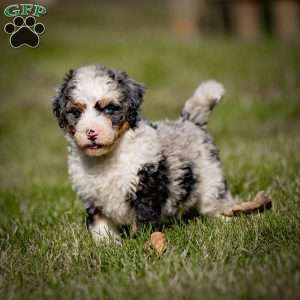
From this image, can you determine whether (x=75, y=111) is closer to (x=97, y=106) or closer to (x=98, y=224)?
(x=97, y=106)

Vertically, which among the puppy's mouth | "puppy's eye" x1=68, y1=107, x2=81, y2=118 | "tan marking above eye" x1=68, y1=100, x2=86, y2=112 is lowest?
the puppy's mouth

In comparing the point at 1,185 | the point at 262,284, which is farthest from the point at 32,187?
the point at 262,284

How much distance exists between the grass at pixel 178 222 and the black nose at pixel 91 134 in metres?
0.76

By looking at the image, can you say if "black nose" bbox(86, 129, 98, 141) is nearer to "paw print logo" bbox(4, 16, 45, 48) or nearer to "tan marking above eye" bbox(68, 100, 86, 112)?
"tan marking above eye" bbox(68, 100, 86, 112)

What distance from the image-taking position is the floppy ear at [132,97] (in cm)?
463

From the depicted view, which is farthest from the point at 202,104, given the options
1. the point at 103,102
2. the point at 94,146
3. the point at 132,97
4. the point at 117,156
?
the point at 94,146

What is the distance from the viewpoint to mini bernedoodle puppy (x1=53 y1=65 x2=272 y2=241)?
14.6 ft

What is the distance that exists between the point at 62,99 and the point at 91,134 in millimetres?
514

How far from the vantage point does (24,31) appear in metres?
5.24

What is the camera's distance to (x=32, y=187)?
7137 mm

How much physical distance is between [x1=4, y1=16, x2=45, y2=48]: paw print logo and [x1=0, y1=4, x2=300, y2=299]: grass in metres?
1.52

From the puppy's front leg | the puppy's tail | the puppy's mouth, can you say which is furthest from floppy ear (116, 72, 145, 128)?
the puppy's tail

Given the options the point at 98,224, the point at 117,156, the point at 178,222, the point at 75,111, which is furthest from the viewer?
the point at 178,222

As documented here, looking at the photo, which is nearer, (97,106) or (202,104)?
(97,106)
